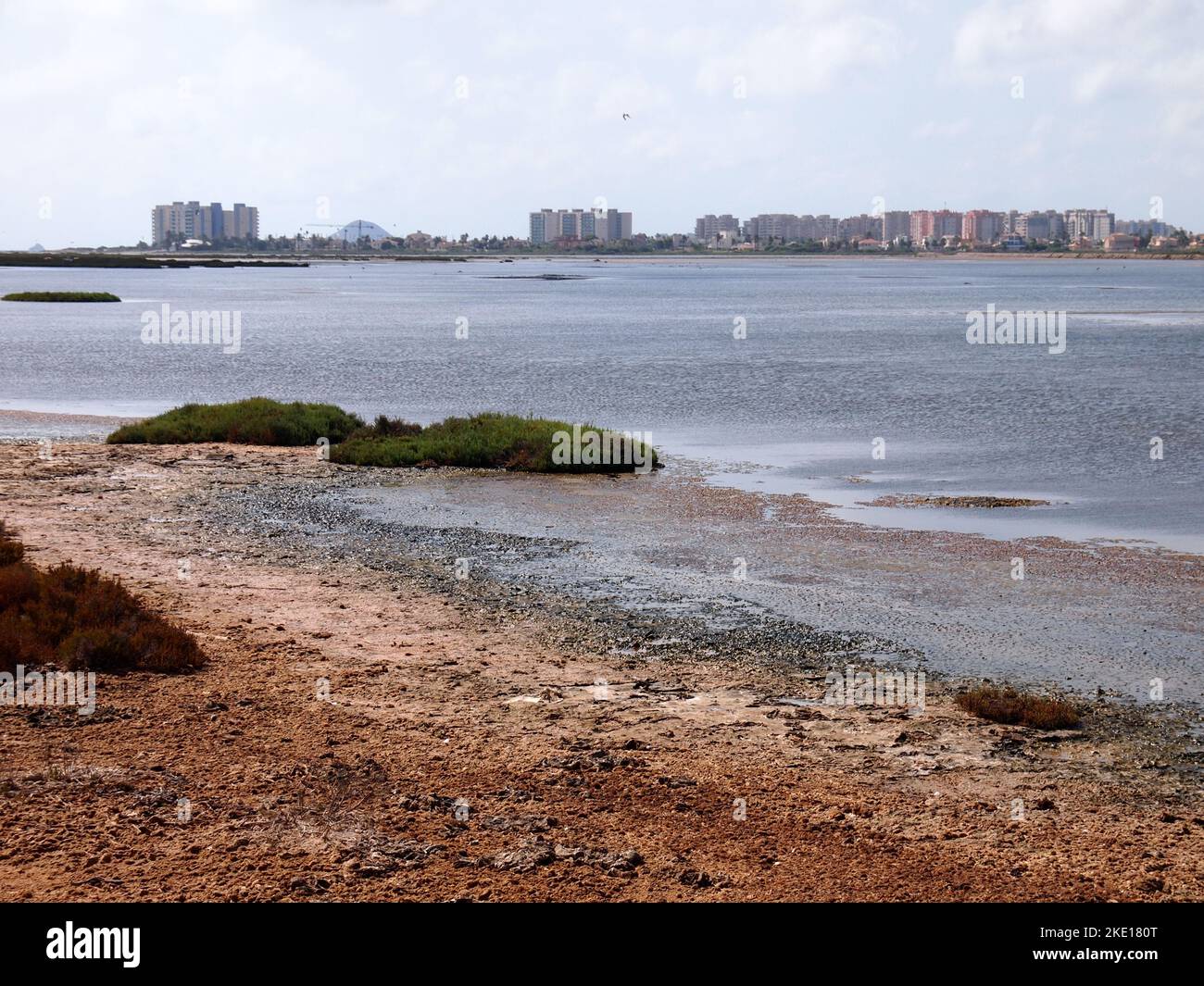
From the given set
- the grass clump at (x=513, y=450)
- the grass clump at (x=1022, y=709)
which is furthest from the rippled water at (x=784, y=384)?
the grass clump at (x=1022, y=709)

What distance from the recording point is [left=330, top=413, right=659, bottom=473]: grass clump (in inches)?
1141

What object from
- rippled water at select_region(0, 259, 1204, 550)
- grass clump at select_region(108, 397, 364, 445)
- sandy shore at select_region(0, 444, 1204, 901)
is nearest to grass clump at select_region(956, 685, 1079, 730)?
sandy shore at select_region(0, 444, 1204, 901)

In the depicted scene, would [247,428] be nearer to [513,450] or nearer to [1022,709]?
[513,450]

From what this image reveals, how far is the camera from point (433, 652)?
14.2 m

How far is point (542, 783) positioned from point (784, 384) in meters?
44.6

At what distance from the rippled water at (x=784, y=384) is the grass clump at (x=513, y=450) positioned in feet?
8.46

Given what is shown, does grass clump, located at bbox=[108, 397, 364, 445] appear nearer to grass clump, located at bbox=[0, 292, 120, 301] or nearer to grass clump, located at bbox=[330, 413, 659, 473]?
grass clump, located at bbox=[330, 413, 659, 473]

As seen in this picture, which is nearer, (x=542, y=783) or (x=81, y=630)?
(x=542, y=783)

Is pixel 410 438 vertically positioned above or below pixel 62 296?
below

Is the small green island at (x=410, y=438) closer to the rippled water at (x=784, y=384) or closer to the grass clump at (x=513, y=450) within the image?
the grass clump at (x=513, y=450)

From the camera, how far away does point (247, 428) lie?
109 ft

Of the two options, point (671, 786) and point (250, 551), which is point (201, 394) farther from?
point (671, 786)

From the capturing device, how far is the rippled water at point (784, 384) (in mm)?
29094

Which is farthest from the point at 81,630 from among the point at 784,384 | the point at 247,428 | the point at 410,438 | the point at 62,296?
the point at 62,296
